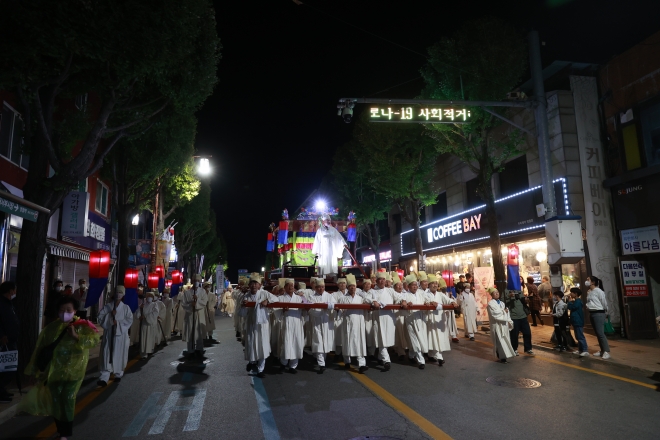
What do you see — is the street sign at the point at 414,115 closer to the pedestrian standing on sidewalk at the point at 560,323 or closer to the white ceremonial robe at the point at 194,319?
the pedestrian standing on sidewalk at the point at 560,323

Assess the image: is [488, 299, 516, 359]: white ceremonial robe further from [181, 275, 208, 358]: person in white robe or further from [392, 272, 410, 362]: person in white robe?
[181, 275, 208, 358]: person in white robe

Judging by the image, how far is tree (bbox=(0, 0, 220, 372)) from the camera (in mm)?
7496

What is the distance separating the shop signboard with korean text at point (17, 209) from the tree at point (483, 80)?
12.6 metres

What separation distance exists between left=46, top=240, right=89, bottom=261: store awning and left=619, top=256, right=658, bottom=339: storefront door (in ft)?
61.2

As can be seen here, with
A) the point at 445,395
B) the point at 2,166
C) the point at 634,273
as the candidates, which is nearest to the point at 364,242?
the point at 634,273

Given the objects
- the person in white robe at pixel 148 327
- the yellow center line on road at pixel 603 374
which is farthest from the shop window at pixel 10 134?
the yellow center line on road at pixel 603 374

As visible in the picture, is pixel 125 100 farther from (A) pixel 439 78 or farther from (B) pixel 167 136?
(A) pixel 439 78

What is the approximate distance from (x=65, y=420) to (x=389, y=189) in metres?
18.5

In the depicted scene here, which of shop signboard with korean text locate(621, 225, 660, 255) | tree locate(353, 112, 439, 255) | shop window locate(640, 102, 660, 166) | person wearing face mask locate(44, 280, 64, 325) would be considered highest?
tree locate(353, 112, 439, 255)

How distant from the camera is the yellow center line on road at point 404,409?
497 cm

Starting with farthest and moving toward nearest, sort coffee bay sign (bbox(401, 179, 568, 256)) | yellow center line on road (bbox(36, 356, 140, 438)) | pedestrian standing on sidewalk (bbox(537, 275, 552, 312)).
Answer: coffee bay sign (bbox(401, 179, 568, 256)) < pedestrian standing on sidewalk (bbox(537, 275, 552, 312)) < yellow center line on road (bbox(36, 356, 140, 438))

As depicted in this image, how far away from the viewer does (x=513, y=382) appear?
7.41 m

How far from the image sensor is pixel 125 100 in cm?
1021

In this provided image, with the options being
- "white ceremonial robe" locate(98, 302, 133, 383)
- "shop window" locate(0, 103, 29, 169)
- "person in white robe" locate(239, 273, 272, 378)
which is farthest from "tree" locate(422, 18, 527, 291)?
"shop window" locate(0, 103, 29, 169)
